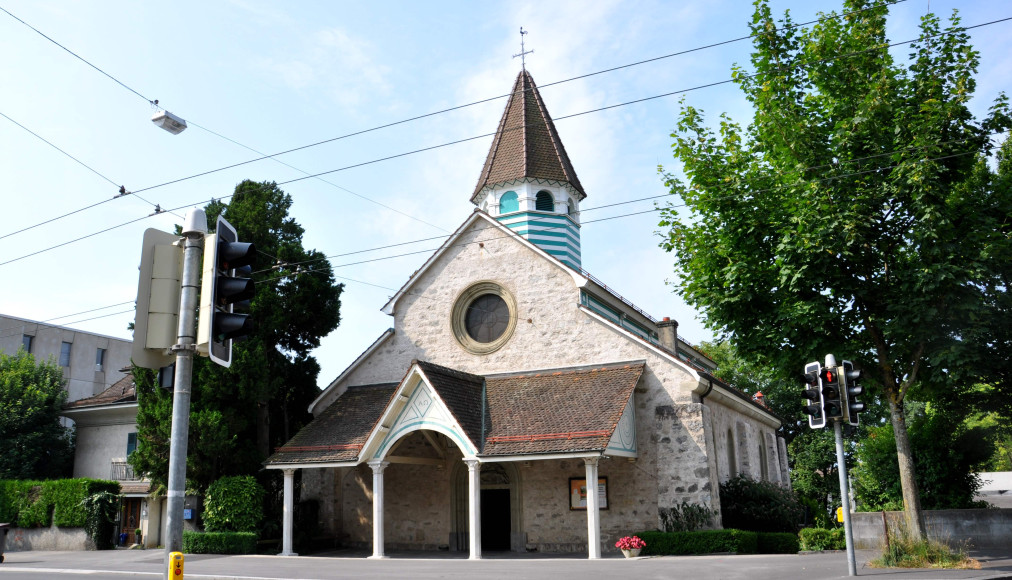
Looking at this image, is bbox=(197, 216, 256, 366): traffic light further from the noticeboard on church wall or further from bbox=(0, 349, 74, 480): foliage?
bbox=(0, 349, 74, 480): foliage

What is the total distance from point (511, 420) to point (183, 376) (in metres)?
17.5

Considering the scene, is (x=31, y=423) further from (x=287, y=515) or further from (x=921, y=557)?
(x=921, y=557)

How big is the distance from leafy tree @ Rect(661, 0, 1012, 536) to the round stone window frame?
8486mm

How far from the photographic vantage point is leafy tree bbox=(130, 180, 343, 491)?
987 inches

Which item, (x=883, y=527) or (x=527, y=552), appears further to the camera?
(x=527, y=552)

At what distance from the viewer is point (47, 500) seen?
94.3 ft

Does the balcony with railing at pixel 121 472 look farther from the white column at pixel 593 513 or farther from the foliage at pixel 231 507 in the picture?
the white column at pixel 593 513

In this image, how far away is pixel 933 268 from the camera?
15.9m

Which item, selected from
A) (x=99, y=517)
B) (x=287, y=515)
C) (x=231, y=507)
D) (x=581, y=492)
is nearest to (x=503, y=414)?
(x=581, y=492)

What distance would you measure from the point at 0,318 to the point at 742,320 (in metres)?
41.8

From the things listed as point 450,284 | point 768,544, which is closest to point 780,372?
point 768,544

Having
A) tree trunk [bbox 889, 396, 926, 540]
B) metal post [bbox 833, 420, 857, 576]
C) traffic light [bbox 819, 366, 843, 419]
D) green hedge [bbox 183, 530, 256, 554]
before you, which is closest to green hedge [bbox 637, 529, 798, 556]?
tree trunk [bbox 889, 396, 926, 540]

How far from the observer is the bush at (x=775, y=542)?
22045 mm

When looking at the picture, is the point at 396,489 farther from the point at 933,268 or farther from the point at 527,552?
the point at 933,268
